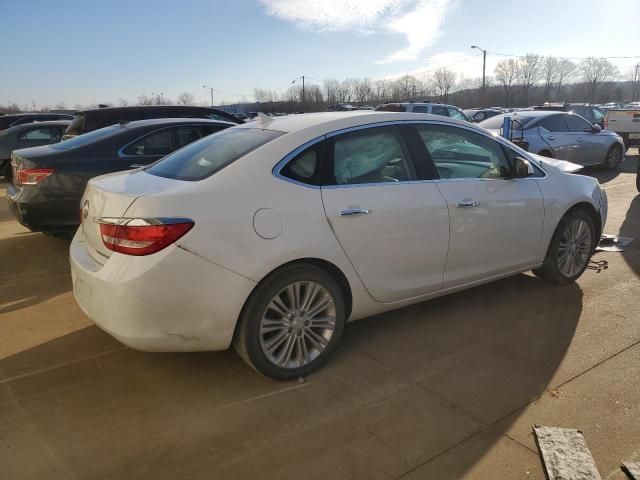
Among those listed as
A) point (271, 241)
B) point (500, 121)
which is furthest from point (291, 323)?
point (500, 121)

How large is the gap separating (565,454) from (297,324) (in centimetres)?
160

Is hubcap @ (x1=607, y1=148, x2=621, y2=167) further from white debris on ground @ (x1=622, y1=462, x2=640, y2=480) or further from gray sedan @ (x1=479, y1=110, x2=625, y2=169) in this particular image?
white debris on ground @ (x1=622, y1=462, x2=640, y2=480)

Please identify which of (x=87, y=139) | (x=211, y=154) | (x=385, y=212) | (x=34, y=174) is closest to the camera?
(x=385, y=212)

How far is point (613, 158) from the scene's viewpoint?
13289 mm

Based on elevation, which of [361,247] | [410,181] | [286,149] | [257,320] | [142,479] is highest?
[286,149]

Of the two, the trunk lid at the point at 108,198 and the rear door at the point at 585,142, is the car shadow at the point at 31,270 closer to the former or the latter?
the trunk lid at the point at 108,198

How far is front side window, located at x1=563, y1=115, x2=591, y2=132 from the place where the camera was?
39.6 feet

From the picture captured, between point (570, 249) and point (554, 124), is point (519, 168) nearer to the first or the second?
point (570, 249)

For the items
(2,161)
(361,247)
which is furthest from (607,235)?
(2,161)

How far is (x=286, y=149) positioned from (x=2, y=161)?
11933 millimetres

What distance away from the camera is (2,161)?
12414 mm

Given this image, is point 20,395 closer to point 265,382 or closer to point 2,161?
point 265,382

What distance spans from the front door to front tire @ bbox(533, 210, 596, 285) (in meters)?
0.35

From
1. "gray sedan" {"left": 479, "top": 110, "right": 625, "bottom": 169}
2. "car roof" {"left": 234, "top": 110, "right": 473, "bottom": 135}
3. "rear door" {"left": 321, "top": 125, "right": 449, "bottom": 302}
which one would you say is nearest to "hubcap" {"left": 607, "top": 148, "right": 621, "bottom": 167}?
"gray sedan" {"left": 479, "top": 110, "right": 625, "bottom": 169}
